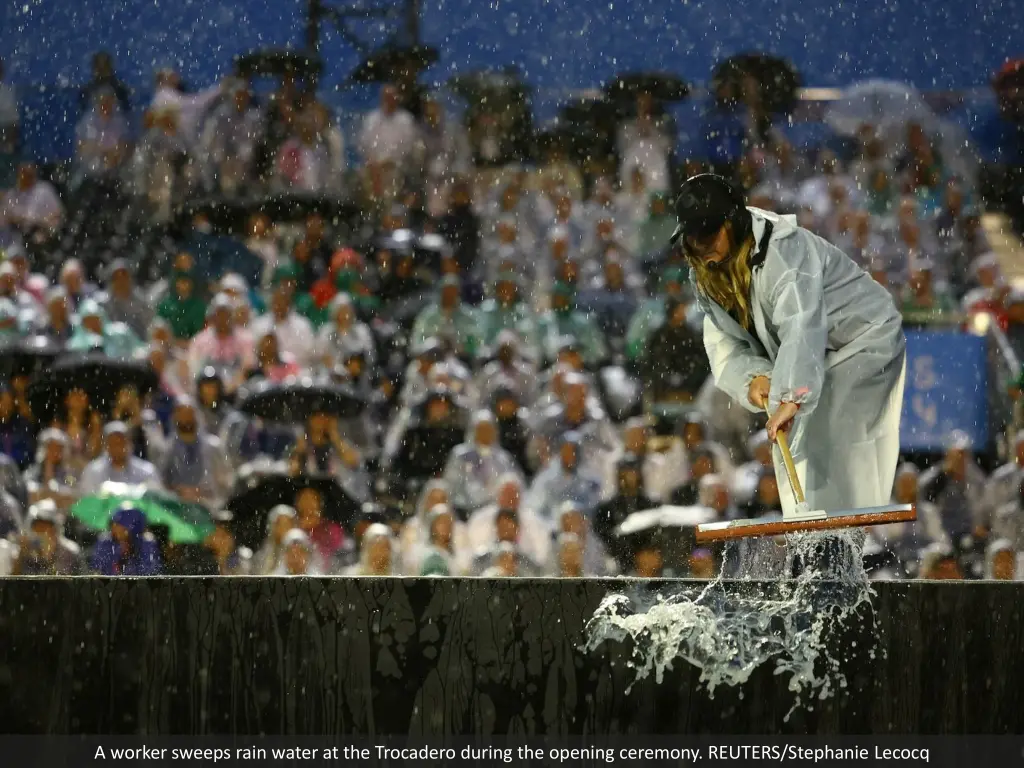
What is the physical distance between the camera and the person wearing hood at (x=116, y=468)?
23.9 feet

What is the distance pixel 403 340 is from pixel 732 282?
14.2 ft

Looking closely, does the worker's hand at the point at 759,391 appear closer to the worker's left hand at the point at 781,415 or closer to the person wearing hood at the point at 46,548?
the worker's left hand at the point at 781,415

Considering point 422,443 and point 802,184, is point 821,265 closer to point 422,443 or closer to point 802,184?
point 422,443

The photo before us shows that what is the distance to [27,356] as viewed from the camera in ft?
25.4

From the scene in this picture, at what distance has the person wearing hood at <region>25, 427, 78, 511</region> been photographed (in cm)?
726

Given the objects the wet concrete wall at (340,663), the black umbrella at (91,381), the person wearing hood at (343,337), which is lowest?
the wet concrete wall at (340,663)

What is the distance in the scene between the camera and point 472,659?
3.67 m

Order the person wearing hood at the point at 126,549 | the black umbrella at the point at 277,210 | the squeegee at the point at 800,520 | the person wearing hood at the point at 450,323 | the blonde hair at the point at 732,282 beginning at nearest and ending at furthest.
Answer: the squeegee at the point at 800,520 < the blonde hair at the point at 732,282 < the person wearing hood at the point at 126,549 < the person wearing hood at the point at 450,323 < the black umbrella at the point at 277,210

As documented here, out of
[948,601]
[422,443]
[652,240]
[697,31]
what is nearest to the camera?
[948,601]

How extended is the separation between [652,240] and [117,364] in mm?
2813

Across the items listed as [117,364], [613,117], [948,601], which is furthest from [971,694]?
[613,117]

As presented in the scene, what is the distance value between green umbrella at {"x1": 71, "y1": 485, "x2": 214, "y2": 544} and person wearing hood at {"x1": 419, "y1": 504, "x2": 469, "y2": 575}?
93 centimetres

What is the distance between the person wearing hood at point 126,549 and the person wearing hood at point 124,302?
1441 mm

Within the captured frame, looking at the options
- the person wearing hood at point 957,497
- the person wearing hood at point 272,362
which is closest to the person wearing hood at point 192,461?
the person wearing hood at point 272,362
